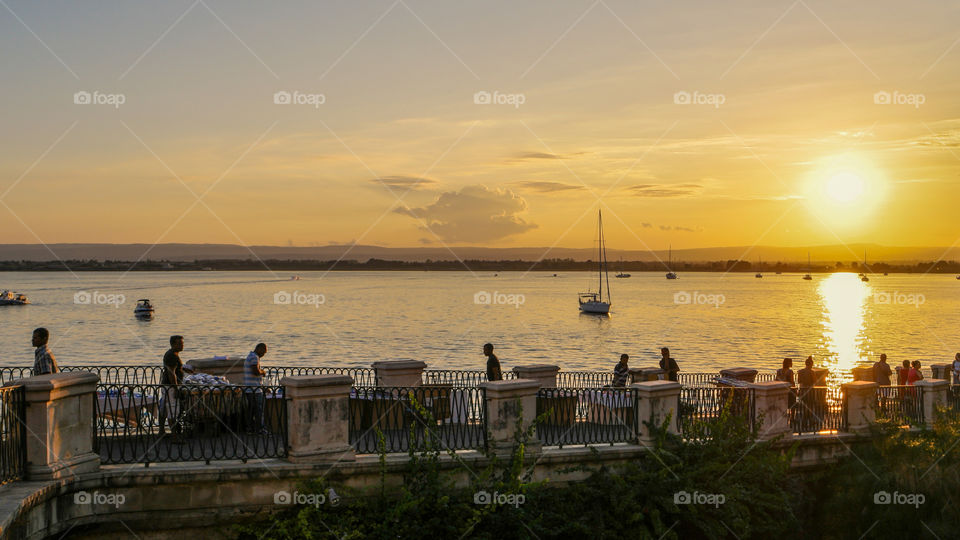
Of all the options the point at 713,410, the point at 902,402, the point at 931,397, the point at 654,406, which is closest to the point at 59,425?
the point at 654,406

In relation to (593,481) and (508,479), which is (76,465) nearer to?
(508,479)

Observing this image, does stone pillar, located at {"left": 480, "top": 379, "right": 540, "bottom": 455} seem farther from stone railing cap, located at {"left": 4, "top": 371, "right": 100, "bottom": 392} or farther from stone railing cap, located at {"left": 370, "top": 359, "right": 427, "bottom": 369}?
stone railing cap, located at {"left": 4, "top": 371, "right": 100, "bottom": 392}

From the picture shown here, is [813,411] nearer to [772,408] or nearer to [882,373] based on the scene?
[772,408]

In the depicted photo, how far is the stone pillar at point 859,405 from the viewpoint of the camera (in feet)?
55.7

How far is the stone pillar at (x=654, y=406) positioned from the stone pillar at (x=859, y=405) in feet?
14.8

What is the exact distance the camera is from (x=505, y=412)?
13453mm

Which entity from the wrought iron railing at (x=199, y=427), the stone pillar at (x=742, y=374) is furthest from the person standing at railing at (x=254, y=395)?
the stone pillar at (x=742, y=374)

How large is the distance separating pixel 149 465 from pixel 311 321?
106 metres

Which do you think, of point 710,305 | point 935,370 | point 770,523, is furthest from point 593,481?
point 710,305

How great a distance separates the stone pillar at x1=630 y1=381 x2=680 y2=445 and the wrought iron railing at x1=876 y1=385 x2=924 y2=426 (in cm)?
603

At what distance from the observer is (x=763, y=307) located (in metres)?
161

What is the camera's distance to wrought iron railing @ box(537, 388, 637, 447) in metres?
14.6

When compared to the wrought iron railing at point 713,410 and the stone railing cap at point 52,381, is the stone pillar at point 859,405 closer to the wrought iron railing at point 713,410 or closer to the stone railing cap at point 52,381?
the wrought iron railing at point 713,410

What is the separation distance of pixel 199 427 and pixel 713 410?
10110 millimetres
